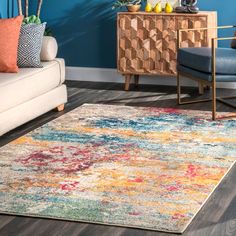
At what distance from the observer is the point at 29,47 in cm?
557

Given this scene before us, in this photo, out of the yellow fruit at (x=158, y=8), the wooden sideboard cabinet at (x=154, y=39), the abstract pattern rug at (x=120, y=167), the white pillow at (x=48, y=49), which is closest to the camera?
the abstract pattern rug at (x=120, y=167)

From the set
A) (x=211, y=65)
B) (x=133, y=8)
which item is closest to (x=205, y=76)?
(x=211, y=65)

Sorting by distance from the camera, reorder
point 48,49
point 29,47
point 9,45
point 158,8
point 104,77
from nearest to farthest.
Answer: point 9,45 < point 29,47 < point 48,49 < point 158,8 < point 104,77

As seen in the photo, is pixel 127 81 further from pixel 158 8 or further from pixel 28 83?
A: pixel 28 83

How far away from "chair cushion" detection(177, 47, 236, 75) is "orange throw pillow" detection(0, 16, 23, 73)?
4.57 ft

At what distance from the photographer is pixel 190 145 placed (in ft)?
15.9

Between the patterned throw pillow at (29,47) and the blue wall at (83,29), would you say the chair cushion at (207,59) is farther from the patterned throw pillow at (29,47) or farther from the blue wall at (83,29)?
the blue wall at (83,29)

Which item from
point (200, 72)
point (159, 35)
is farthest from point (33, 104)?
point (159, 35)

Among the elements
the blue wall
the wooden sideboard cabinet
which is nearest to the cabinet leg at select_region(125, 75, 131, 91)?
the wooden sideboard cabinet

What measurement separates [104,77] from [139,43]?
687 mm

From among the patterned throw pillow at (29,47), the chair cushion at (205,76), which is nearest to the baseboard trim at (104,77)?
the chair cushion at (205,76)

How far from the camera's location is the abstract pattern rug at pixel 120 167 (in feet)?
11.9

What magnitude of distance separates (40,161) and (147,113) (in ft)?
5.13

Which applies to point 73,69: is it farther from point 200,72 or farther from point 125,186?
point 125,186
